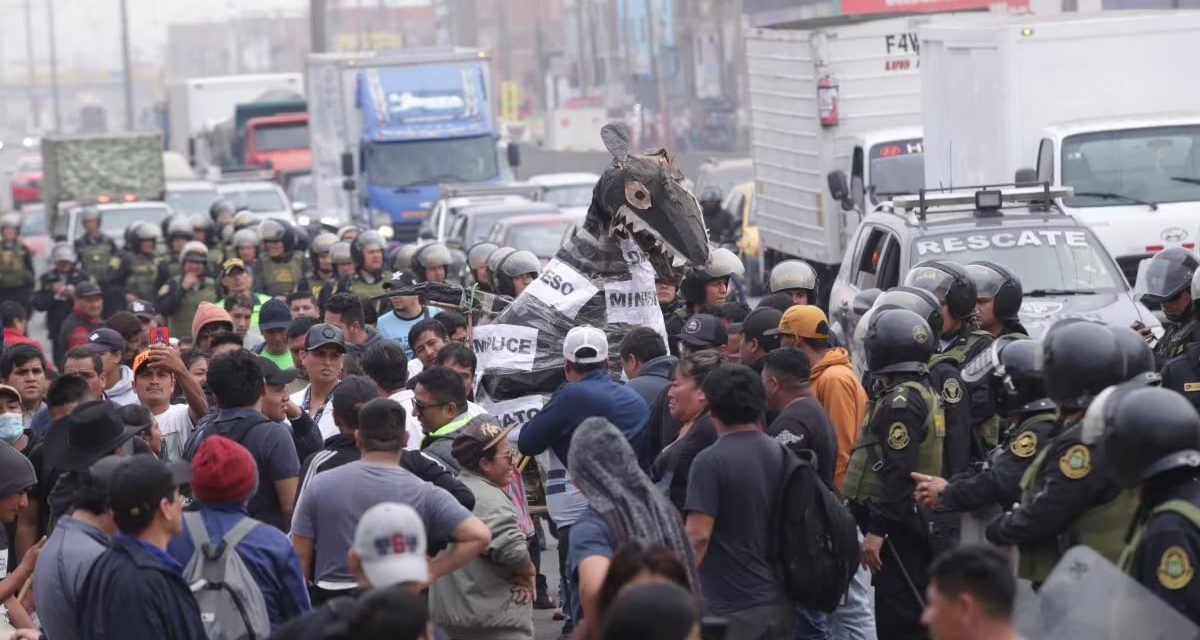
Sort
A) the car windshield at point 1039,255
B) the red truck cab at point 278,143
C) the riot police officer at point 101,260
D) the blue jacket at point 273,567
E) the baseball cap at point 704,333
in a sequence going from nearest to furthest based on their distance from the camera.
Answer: the blue jacket at point 273,567 < the baseball cap at point 704,333 < the car windshield at point 1039,255 < the riot police officer at point 101,260 < the red truck cab at point 278,143

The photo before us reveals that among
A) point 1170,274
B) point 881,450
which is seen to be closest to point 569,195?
point 1170,274

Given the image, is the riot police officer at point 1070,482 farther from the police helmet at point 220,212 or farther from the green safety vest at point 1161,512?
the police helmet at point 220,212

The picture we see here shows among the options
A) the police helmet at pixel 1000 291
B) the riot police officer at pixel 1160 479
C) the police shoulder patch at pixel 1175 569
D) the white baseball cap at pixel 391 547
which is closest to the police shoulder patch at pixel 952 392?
the police helmet at pixel 1000 291

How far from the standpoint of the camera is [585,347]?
767 centimetres

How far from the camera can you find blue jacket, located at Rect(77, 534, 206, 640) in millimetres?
5555

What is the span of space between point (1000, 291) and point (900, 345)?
1567mm

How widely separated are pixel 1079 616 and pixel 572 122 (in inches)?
2189

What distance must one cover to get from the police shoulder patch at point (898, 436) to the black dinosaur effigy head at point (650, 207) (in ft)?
5.92

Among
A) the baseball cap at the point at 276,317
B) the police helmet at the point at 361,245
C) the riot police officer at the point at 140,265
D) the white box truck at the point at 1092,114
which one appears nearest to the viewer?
the baseball cap at the point at 276,317

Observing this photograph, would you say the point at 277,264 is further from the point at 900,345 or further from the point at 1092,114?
the point at 900,345

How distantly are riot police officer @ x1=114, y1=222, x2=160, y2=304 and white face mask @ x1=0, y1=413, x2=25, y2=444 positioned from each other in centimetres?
1190

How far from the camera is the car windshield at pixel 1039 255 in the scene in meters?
12.7

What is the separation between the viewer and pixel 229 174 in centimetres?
4453

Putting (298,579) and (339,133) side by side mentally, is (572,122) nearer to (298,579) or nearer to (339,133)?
(339,133)
